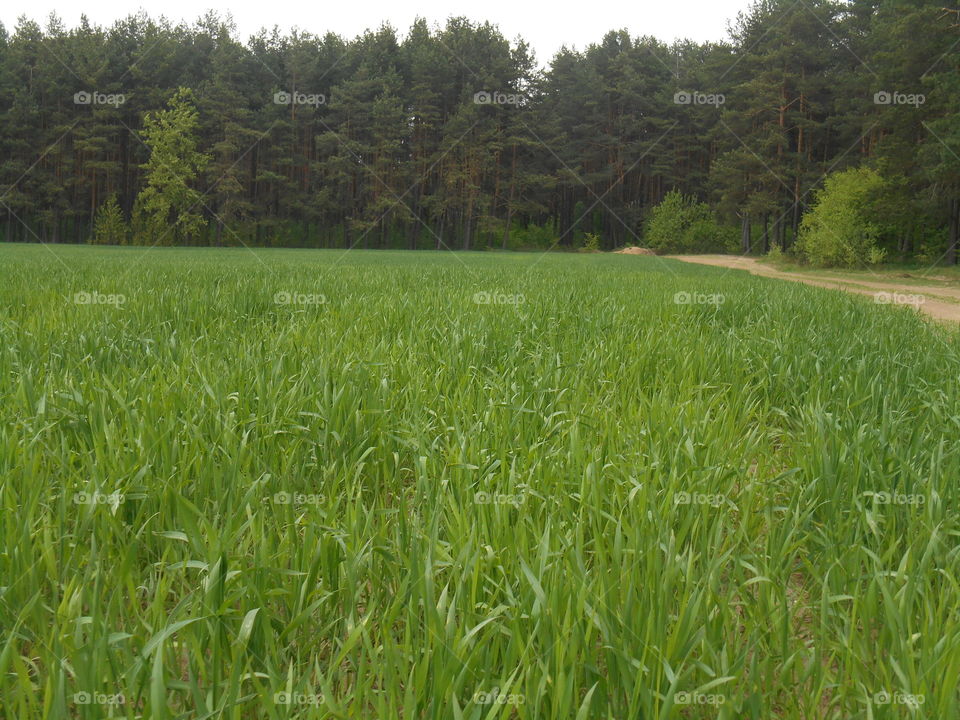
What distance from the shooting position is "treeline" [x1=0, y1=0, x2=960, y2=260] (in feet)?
142

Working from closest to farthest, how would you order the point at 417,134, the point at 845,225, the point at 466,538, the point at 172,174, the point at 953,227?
1. the point at 466,538
2. the point at 845,225
3. the point at 953,227
4. the point at 172,174
5. the point at 417,134

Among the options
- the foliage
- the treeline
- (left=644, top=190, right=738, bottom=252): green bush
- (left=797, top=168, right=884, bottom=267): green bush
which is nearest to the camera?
(left=797, top=168, right=884, bottom=267): green bush

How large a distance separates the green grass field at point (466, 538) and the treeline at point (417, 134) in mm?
41897

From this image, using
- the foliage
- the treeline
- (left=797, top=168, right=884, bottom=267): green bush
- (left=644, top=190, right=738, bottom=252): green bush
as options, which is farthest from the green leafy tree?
(left=797, top=168, right=884, bottom=267): green bush

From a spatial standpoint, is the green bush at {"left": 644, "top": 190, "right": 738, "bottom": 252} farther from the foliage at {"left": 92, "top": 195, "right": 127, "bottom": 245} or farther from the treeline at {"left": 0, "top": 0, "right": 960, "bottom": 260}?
the foliage at {"left": 92, "top": 195, "right": 127, "bottom": 245}

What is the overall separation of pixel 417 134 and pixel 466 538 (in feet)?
193

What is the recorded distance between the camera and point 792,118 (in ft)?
131

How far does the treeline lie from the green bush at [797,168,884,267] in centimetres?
1271

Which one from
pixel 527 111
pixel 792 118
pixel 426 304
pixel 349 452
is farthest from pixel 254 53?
pixel 349 452

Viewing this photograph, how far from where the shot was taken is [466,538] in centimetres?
188

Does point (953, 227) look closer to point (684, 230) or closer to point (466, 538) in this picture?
point (684, 230)

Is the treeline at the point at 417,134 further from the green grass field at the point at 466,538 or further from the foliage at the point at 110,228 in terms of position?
the green grass field at the point at 466,538

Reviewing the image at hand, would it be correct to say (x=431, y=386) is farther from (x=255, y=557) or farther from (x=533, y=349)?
(x=255, y=557)

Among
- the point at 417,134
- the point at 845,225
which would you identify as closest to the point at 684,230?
the point at 417,134
